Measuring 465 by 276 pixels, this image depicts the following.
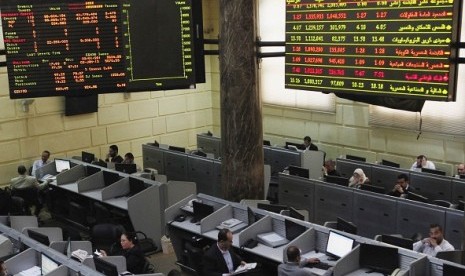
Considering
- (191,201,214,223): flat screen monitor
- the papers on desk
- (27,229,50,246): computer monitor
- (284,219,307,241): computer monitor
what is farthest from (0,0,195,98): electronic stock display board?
the papers on desk

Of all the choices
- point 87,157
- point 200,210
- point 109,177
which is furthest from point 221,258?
point 87,157

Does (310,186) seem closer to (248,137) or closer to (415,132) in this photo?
(248,137)

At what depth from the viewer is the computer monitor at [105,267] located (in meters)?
7.01

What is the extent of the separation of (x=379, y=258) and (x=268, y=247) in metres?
1.75

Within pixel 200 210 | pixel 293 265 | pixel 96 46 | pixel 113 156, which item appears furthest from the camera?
pixel 113 156

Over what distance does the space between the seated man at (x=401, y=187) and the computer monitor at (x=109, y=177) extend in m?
5.12

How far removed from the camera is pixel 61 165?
44.8 ft

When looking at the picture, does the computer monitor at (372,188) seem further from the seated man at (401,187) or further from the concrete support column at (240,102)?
the concrete support column at (240,102)

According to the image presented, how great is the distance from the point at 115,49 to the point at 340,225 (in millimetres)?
4637

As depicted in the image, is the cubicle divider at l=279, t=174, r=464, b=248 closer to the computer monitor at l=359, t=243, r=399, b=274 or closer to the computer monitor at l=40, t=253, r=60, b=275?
the computer monitor at l=359, t=243, r=399, b=274

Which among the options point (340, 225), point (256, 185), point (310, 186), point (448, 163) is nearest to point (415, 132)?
point (448, 163)

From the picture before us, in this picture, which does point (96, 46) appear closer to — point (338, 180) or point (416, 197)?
point (338, 180)

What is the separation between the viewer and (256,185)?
10.8 meters

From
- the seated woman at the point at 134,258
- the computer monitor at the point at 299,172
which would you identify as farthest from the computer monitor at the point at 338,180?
the seated woman at the point at 134,258
